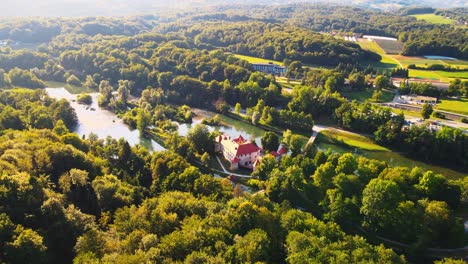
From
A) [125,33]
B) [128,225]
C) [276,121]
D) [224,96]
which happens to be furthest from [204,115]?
[125,33]

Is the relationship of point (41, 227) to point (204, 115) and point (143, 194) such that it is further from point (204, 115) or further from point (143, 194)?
point (204, 115)

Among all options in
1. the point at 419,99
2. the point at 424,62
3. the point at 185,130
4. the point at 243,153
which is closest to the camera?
the point at 243,153

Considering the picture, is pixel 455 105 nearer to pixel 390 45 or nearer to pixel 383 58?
pixel 383 58

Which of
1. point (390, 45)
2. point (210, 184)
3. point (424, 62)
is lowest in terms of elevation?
point (390, 45)

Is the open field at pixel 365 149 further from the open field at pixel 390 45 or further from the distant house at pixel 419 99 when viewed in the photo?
the open field at pixel 390 45

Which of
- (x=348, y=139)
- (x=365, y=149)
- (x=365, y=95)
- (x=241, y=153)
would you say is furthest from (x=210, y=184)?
(x=365, y=95)

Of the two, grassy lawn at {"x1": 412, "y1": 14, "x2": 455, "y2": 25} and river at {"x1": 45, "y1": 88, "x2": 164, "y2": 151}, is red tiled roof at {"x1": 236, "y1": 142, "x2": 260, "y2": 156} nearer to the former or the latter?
river at {"x1": 45, "y1": 88, "x2": 164, "y2": 151}

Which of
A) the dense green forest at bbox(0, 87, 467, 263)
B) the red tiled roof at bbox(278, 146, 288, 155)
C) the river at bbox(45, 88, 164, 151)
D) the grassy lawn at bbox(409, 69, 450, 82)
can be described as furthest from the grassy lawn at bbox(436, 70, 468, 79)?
the river at bbox(45, 88, 164, 151)
